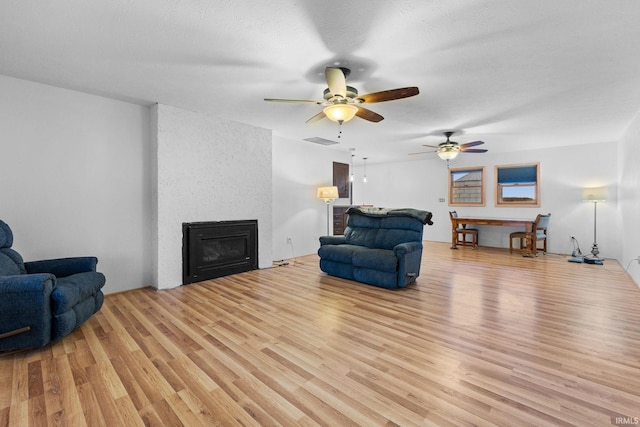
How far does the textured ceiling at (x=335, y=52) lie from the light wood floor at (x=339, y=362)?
256 cm

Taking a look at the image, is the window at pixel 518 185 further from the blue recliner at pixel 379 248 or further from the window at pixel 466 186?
the blue recliner at pixel 379 248

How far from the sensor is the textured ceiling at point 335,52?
205 centimetres

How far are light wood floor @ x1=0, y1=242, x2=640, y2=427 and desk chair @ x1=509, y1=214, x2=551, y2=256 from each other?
279 cm

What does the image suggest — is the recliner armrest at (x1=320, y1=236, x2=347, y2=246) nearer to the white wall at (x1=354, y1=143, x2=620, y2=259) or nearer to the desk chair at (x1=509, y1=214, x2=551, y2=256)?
the desk chair at (x1=509, y1=214, x2=551, y2=256)

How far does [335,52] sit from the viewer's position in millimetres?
2619

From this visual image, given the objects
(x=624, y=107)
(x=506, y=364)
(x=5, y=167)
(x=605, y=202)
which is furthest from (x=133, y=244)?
(x=605, y=202)

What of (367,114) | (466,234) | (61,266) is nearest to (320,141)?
(367,114)

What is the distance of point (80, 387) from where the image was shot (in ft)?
6.23

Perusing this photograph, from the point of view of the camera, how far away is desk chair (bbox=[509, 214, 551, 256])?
6457 mm

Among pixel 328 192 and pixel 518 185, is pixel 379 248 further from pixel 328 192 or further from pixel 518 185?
pixel 518 185

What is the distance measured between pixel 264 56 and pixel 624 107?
5.02 meters

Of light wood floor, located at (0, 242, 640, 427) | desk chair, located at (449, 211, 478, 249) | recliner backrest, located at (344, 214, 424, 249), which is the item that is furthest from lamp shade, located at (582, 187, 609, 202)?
recliner backrest, located at (344, 214, 424, 249)

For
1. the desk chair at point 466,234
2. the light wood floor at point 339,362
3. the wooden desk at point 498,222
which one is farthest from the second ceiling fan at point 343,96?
the desk chair at point 466,234

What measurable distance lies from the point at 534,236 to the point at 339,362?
6.38 meters
